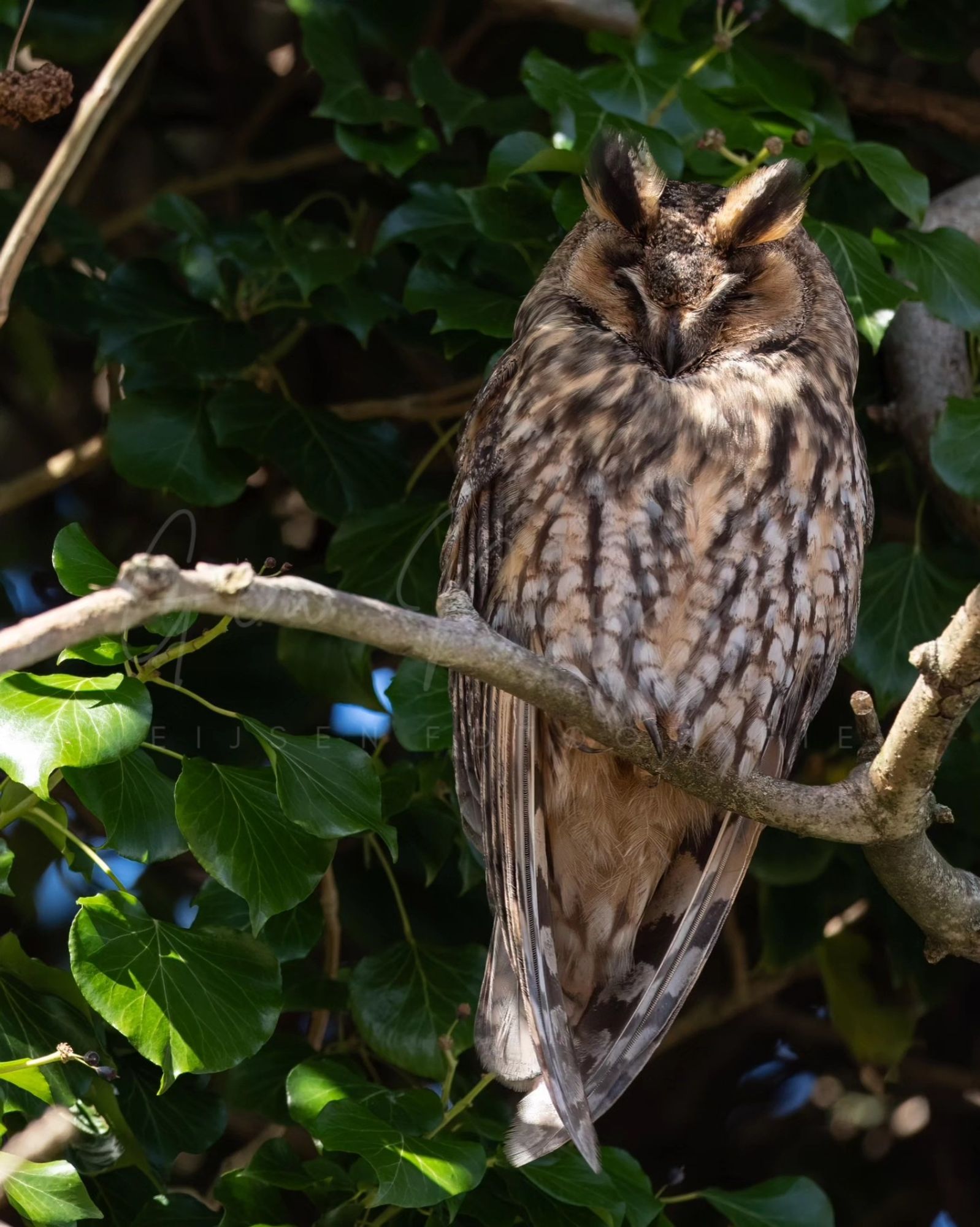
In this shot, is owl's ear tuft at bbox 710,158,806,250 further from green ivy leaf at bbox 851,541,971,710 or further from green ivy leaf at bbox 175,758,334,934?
green ivy leaf at bbox 175,758,334,934

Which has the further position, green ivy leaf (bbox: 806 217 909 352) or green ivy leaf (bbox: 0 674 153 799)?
green ivy leaf (bbox: 806 217 909 352)

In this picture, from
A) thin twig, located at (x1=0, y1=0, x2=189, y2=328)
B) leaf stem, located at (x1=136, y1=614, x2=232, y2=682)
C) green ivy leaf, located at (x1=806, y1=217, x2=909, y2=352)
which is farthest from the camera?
green ivy leaf, located at (x1=806, y1=217, x2=909, y2=352)

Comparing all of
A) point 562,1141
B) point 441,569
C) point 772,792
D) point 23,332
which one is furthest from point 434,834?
point 23,332

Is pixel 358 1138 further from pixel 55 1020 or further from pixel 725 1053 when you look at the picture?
pixel 725 1053

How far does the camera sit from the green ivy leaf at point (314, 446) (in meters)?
2.39

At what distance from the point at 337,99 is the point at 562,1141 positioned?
1.60m

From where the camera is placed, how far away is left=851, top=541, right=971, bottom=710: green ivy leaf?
7.55 feet

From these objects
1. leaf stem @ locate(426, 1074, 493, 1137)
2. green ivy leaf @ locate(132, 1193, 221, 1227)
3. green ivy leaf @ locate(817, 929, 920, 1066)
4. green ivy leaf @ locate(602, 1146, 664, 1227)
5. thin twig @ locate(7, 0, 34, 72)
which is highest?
thin twig @ locate(7, 0, 34, 72)

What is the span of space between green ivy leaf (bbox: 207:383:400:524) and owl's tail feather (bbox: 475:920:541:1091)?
0.76 m

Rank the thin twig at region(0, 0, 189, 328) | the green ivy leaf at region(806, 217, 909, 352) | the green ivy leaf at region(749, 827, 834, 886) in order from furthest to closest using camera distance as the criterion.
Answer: the green ivy leaf at region(749, 827, 834, 886) → the green ivy leaf at region(806, 217, 909, 352) → the thin twig at region(0, 0, 189, 328)

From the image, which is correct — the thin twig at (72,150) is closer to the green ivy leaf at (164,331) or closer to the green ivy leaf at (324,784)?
the green ivy leaf at (324,784)

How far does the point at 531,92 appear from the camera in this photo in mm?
2326

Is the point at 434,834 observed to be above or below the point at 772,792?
below

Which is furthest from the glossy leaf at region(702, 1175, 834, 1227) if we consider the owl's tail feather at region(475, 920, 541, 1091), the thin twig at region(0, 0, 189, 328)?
the thin twig at region(0, 0, 189, 328)
